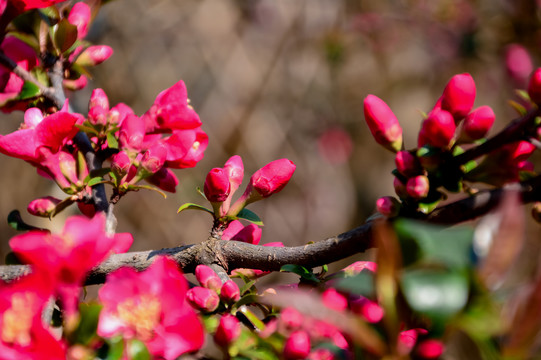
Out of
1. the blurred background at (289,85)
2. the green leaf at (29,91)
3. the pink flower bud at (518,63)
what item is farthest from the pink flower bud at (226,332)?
the blurred background at (289,85)

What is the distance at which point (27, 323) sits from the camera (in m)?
0.32

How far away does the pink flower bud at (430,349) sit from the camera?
0.96 ft

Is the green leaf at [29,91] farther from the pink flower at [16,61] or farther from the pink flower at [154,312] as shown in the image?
the pink flower at [154,312]

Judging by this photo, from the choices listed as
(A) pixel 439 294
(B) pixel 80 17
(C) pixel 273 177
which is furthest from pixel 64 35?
(A) pixel 439 294

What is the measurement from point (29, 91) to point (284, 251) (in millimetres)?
331

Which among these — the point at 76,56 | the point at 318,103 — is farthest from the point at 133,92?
the point at 76,56

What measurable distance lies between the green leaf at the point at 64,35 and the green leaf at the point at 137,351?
14.6 inches

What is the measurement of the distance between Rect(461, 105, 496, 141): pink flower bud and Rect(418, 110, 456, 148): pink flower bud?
26mm

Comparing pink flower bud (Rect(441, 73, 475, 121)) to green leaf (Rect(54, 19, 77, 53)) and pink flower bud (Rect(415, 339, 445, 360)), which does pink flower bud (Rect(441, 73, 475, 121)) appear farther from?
green leaf (Rect(54, 19, 77, 53))

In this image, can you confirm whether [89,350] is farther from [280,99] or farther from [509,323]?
[280,99]

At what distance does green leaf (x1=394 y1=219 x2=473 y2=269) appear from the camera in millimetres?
264

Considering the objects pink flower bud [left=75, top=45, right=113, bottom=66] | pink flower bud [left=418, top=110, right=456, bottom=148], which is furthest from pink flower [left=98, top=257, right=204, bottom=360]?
pink flower bud [left=75, top=45, right=113, bottom=66]

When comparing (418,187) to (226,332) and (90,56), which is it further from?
(90,56)

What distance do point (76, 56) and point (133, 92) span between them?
2.43 meters
